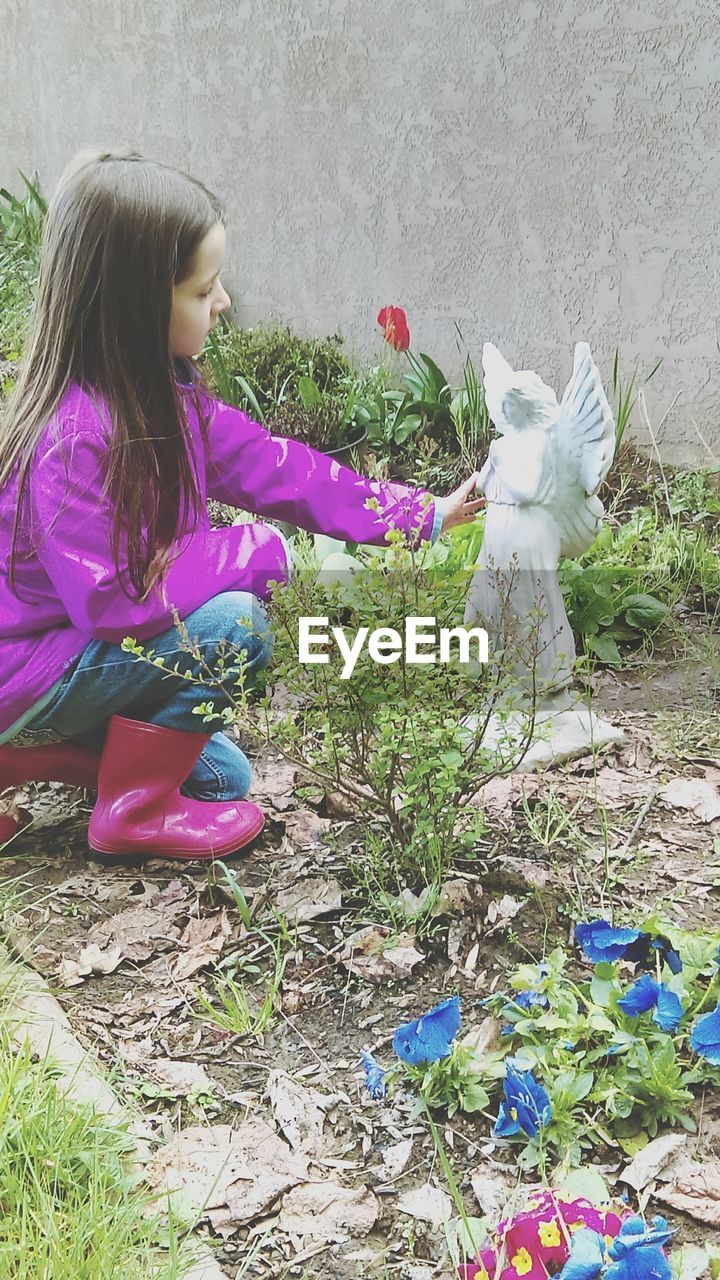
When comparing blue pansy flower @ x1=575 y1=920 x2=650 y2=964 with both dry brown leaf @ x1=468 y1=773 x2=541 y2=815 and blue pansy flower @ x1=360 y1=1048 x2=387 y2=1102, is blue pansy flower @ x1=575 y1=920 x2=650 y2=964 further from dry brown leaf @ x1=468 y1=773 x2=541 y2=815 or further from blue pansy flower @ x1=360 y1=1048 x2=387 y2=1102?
dry brown leaf @ x1=468 y1=773 x2=541 y2=815

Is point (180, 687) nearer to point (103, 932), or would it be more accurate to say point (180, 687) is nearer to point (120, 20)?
point (103, 932)

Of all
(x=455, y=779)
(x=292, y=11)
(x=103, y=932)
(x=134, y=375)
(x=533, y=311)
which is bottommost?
(x=103, y=932)

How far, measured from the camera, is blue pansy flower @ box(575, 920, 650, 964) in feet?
5.76

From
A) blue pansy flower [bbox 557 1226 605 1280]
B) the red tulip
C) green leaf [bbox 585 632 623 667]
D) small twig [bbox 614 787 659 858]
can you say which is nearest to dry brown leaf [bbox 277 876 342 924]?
small twig [bbox 614 787 659 858]

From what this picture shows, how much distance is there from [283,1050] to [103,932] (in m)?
0.47

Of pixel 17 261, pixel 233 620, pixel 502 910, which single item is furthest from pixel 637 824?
pixel 17 261

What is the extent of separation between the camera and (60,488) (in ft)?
6.77

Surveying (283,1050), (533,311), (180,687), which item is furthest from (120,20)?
(283,1050)

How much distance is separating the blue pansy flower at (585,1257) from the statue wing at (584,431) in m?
1.48

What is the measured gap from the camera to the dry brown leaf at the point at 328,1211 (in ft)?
5.21

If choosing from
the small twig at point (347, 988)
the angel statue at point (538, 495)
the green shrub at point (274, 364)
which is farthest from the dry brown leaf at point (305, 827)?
the green shrub at point (274, 364)

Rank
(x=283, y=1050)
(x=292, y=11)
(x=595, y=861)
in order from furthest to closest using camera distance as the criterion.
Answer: (x=292, y=11) < (x=595, y=861) < (x=283, y=1050)

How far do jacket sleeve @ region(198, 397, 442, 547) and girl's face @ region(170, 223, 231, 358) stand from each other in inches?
9.7

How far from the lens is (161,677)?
2203 mm
